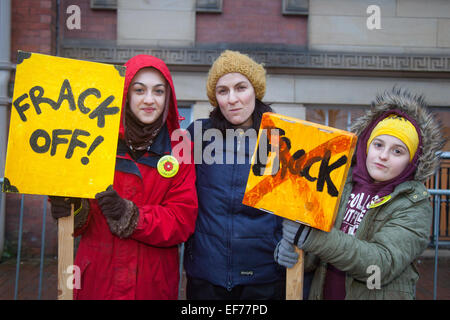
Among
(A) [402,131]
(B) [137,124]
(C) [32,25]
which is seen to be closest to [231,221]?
(B) [137,124]

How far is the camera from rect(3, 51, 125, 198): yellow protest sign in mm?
1556

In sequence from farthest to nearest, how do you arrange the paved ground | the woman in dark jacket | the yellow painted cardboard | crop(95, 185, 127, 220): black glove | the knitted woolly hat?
the paved ground < the knitted woolly hat < the woman in dark jacket < crop(95, 185, 127, 220): black glove < the yellow painted cardboard

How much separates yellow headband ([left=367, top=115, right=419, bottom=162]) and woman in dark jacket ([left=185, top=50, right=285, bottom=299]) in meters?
0.67

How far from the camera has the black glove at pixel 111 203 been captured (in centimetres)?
155

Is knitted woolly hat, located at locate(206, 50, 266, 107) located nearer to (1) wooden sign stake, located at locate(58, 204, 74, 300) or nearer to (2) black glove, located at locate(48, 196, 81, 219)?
(2) black glove, located at locate(48, 196, 81, 219)

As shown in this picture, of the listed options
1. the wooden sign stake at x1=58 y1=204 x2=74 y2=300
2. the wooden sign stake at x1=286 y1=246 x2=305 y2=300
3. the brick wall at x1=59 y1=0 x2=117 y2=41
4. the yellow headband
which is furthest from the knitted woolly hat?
the brick wall at x1=59 y1=0 x2=117 y2=41

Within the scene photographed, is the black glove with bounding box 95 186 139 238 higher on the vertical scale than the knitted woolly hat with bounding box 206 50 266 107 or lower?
lower

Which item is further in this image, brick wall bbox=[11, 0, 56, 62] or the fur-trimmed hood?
brick wall bbox=[11, 0, 56, 62]

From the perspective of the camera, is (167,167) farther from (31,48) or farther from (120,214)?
(31,48)

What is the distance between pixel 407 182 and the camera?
1.62 metres

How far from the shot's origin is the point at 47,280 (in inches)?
165

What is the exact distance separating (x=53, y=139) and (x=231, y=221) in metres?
0.98
